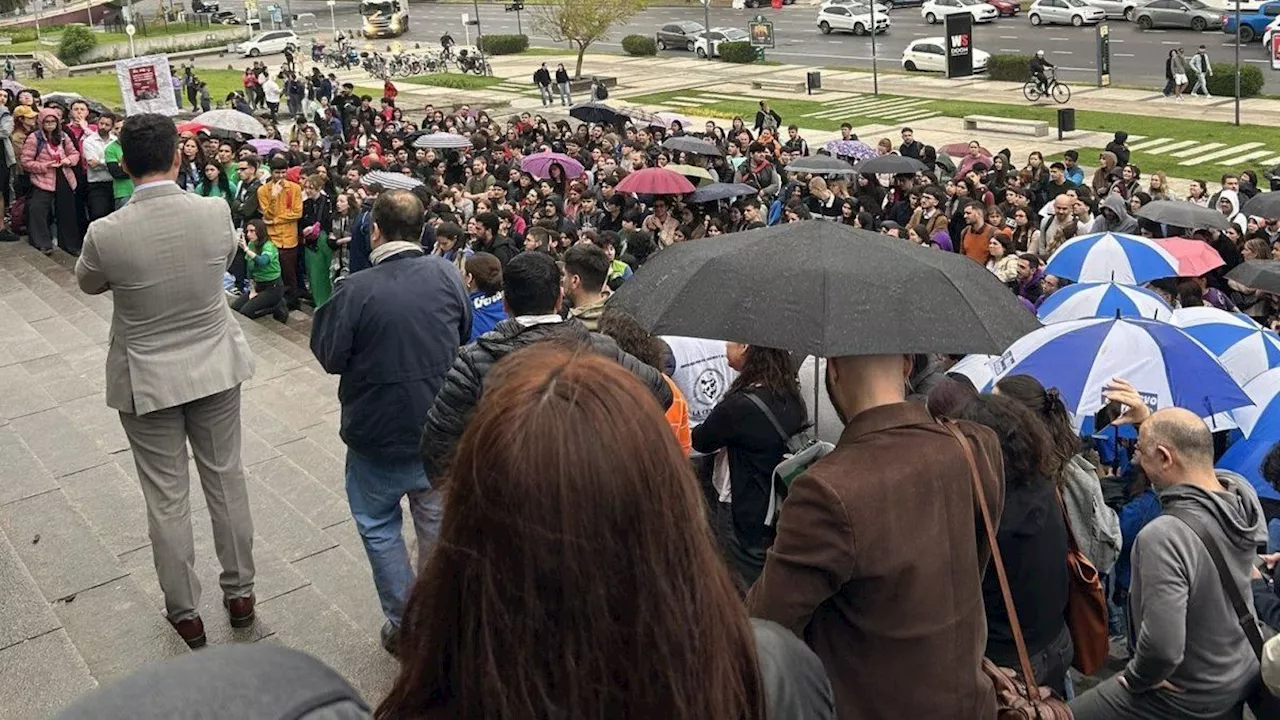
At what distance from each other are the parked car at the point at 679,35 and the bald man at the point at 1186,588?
4849 cm

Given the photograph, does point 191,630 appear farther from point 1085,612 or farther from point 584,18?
point 584,18

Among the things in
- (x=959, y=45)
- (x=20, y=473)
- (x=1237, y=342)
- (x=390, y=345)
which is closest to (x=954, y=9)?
(x=959, y=45)

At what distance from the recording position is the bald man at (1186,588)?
3611mm

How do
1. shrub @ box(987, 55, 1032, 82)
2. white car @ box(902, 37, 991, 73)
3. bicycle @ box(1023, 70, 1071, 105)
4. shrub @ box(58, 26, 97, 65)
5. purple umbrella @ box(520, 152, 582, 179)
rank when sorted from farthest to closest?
shrub @ box(58, 26, 97, 65) < white car @ box(902, 37, 991, 73) < shrub @ box(987, 55, 1032, 82) < bicycle @ box(1023, 70, 1071, 105) < purple umbrella @ box(520, 152, 582, 179)

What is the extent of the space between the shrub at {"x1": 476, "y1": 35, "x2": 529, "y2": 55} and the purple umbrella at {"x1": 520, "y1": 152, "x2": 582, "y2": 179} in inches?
1556

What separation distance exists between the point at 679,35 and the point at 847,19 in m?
7.07

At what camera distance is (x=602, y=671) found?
1444 mm

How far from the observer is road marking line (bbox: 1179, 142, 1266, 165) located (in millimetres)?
24291

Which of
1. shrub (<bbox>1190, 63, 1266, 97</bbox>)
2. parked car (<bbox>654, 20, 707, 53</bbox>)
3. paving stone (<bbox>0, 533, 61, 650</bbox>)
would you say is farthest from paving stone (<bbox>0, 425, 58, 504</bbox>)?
parked car (<bbox>654, 20, 707, 53</bbox>)

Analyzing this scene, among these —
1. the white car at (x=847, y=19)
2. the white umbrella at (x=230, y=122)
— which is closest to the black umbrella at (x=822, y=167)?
the white umbrella at (x=230, y=122)

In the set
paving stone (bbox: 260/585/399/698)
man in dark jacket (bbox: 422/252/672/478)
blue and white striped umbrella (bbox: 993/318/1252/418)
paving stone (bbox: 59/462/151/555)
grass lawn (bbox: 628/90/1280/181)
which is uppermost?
man in dark jacket (bbox: 422/252/672/478)

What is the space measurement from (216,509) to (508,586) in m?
3.68

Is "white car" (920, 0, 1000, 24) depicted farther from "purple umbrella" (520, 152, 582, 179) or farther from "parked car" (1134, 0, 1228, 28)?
"purple umbrella" (520, 152, 582, 179)

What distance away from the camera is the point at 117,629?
16.0 ft
